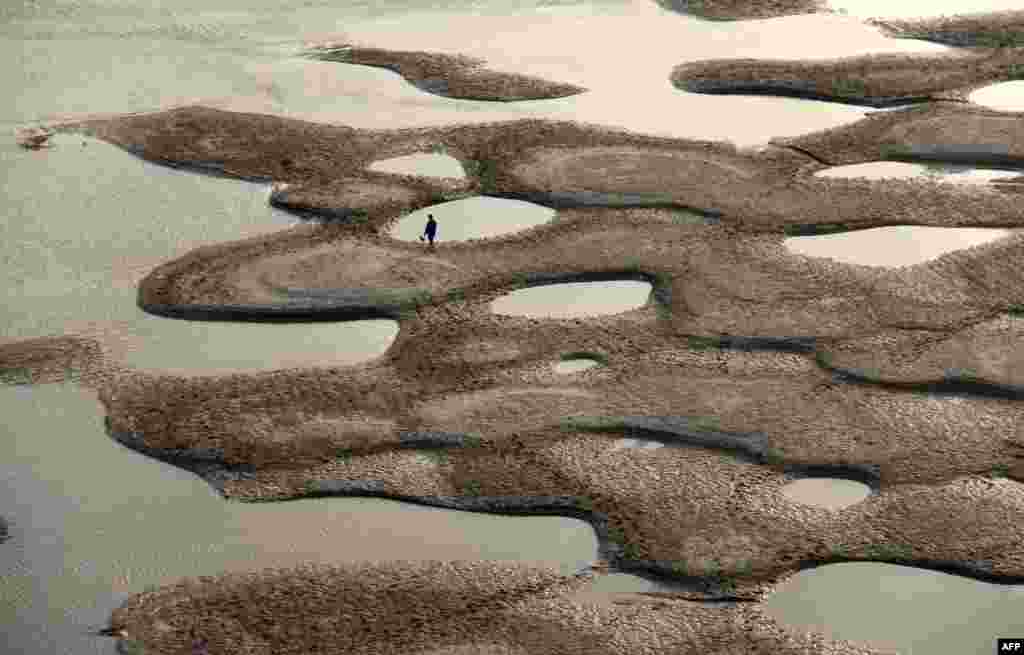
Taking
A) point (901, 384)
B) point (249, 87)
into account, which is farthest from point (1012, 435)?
point (249, 87)

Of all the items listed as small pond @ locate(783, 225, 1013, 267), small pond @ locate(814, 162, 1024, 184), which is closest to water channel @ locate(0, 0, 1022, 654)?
small pond @ locate(814, 162, 1024, 184)

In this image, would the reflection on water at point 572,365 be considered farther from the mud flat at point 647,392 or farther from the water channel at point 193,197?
the water channel at point 193,197

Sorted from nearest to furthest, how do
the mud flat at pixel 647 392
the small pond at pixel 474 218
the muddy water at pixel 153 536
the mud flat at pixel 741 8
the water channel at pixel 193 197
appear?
the muddy water at pixel 153 536 < the water channel at pixel 193 197 < the mud flat at pixel 647 392 < the small pond at pixel 474 218 < the mud flat at pixel 741 8

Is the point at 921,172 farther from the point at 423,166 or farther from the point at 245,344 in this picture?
the point at 245,344

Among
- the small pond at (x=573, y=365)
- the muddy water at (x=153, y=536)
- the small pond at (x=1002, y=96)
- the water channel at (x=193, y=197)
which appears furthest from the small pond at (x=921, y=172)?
the muddy water at (x=153, y=536)

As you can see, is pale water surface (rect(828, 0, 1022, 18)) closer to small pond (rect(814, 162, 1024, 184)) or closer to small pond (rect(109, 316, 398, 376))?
small pond (rect(814, 162, 1024, 184))
